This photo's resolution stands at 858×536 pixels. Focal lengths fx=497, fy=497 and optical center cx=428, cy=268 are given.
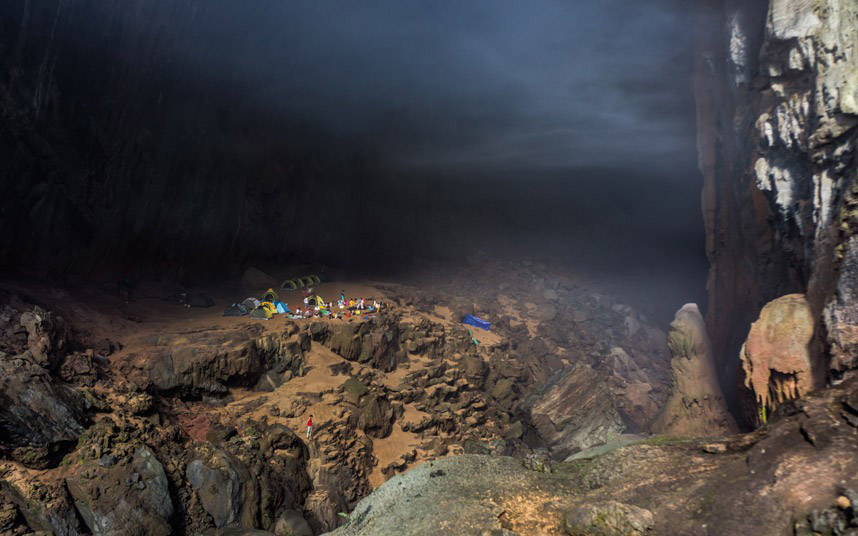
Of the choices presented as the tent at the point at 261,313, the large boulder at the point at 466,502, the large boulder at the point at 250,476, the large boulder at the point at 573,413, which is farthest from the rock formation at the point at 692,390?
the tent at the point at 261,313

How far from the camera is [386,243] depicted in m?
26.6

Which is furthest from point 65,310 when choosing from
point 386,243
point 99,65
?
point 386,243

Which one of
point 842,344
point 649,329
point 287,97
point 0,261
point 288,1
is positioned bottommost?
point 649,329

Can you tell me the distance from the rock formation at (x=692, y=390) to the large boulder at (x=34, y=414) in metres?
12.2

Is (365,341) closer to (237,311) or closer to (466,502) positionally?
(237,311)

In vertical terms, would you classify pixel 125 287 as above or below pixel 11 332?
above

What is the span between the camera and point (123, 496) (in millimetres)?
7832

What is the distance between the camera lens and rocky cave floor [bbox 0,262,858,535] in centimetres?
509

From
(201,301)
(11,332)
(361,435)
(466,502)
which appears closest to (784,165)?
(466,502)

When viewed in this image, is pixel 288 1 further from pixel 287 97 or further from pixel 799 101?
pixel 799 101

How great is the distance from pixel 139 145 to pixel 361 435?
10736 mm

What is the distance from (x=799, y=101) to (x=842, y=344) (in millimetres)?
4040

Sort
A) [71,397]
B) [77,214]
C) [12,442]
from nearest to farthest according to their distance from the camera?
[12,442] < [71,397] < [77,214]

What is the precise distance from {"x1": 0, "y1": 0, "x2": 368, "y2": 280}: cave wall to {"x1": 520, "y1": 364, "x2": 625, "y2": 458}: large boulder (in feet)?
42.0
